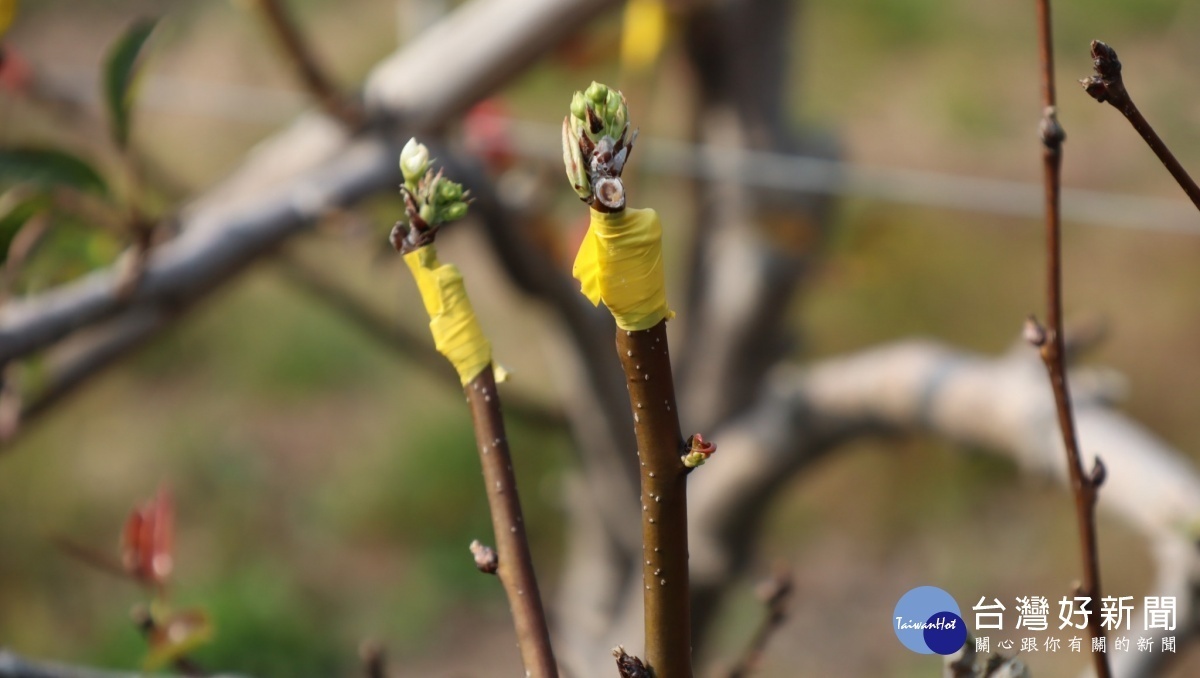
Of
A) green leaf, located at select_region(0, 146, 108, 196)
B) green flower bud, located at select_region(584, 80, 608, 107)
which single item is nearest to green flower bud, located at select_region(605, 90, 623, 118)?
green flower bud, located at select_region(584, 80, 608, 107)

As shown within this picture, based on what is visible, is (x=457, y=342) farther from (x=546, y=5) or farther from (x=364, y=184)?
(x=546, y=5)

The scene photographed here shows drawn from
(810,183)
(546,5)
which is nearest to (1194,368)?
(810,183)

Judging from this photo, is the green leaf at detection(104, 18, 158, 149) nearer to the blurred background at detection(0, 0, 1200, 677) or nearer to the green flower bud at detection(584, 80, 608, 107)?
the green flower bud at detection(584, 80, 608, 107)

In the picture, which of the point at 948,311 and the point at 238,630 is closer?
the point at 238,630

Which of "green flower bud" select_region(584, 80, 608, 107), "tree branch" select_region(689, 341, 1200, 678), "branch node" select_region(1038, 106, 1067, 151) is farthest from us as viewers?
"tree branch" select_region(689, 341, 1200, 678)

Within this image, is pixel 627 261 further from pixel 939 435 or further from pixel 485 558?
pixel 939 435

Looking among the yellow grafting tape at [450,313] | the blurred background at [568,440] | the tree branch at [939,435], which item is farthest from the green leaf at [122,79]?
the blurred background at [568,440]
